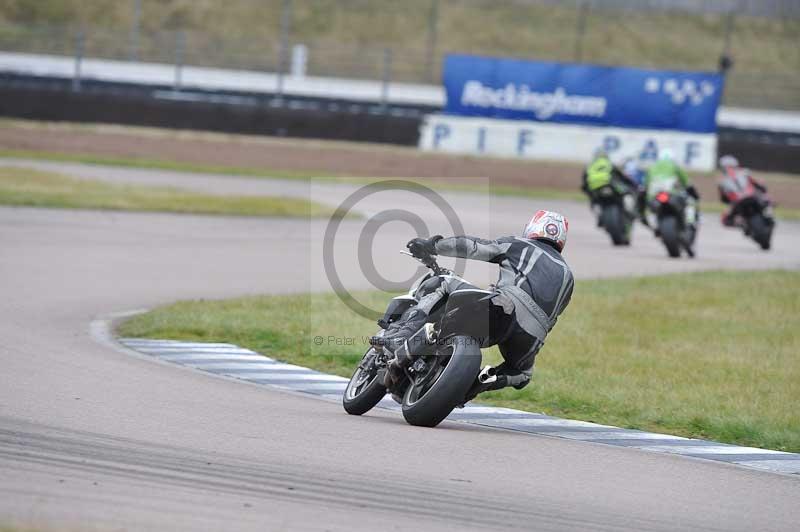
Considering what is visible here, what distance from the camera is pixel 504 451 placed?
821 cm

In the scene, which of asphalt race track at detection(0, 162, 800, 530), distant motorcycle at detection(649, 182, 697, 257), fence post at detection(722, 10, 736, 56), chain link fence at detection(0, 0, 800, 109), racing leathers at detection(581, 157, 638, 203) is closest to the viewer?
asphalt race track at detection(0, 162, 800, 530)

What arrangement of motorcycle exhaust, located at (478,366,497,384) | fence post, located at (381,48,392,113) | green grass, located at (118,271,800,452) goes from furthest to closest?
fence post, located at (381,48,392,113) < green grass, located at (118,271,800,452) < motorcycle exhaust, located at (478,366,497,384)

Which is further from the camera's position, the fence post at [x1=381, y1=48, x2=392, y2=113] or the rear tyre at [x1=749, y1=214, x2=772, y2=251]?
the fence post at [x1=381, y1=48, x2=392, y2=113]

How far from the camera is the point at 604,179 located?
Answer: 22.6 meters

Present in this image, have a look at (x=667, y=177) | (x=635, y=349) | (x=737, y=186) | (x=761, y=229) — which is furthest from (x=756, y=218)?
(x=635, y=349)

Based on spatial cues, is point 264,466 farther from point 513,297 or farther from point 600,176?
point 600,176

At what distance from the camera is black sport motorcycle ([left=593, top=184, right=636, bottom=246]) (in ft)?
75.0

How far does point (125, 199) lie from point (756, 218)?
10.9 meters

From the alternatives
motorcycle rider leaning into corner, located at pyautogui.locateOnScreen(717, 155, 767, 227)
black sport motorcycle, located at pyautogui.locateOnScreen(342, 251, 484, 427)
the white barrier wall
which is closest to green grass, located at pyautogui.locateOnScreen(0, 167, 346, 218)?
motorcycle rider leaning into corner, located at pyautogui.locateOnScreen(717, 155, 767, 227)

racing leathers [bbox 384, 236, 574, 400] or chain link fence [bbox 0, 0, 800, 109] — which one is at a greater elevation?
chain link fence [bbox 0, 0, 800, 109]

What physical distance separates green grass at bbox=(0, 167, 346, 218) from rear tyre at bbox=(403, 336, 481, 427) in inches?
596

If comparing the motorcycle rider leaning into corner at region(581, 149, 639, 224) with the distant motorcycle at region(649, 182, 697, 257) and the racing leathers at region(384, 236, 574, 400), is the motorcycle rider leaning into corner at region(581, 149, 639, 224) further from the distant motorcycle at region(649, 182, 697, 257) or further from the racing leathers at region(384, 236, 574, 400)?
the racing leathers at region(384, 236, 574, 400)

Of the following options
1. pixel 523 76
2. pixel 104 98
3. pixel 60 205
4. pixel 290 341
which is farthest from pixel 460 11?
pixel 290 341

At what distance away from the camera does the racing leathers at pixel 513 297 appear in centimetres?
875
